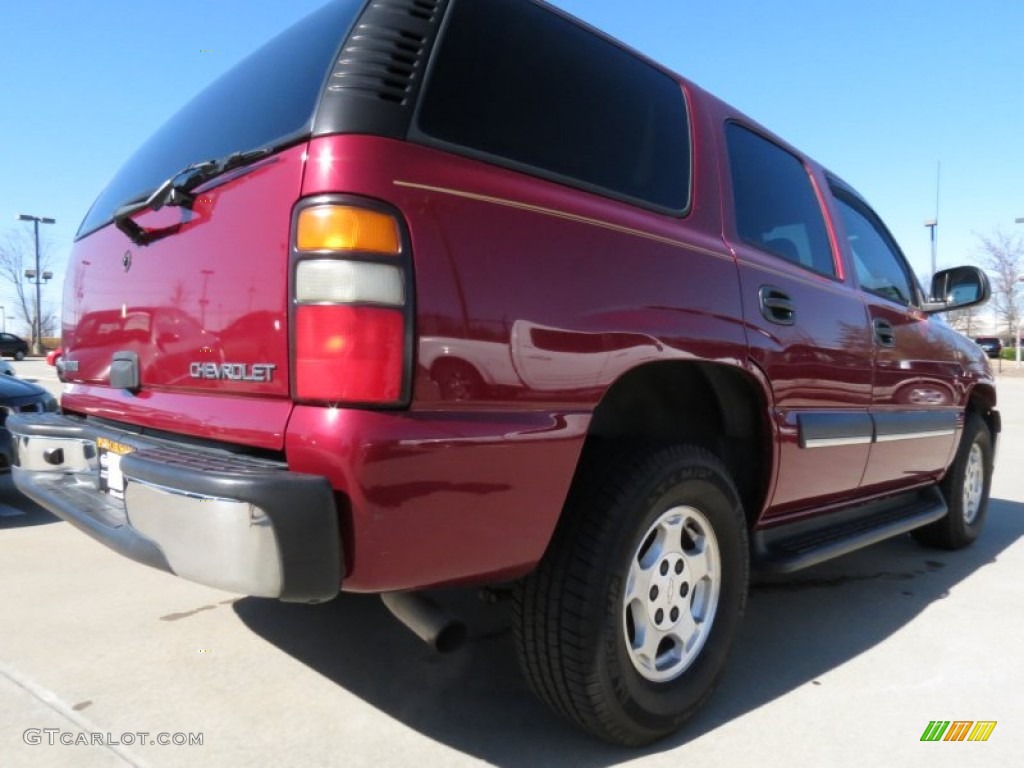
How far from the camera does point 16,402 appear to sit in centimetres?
480

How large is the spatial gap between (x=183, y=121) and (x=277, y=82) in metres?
0.75

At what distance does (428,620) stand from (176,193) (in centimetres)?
127

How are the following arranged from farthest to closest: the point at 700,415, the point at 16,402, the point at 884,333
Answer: the point at 16,402 → the point at 884,333 → the point at 700,415

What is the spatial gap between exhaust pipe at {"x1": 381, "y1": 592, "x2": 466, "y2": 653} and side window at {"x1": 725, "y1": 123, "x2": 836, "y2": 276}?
166 centimetres

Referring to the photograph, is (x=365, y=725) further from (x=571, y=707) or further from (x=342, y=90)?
(x=342, y=90)

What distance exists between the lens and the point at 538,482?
1.77 m

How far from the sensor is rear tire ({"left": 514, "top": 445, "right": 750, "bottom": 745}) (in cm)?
190

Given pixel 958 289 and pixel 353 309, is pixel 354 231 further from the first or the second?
pixel 958 289

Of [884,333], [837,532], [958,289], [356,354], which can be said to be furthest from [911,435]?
[356,354]

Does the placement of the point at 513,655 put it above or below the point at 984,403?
below

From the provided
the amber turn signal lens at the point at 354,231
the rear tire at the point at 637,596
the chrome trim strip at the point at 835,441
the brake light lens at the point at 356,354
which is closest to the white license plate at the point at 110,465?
the brake light lens at the point at 356,354

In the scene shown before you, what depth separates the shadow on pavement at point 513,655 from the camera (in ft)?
7.00

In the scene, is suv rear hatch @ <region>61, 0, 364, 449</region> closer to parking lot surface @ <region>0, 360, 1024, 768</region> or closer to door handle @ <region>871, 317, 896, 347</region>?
parking lot surface @ <region>0, 360, 1024, 768</region>

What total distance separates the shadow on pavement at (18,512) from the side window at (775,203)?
450 centimetres
